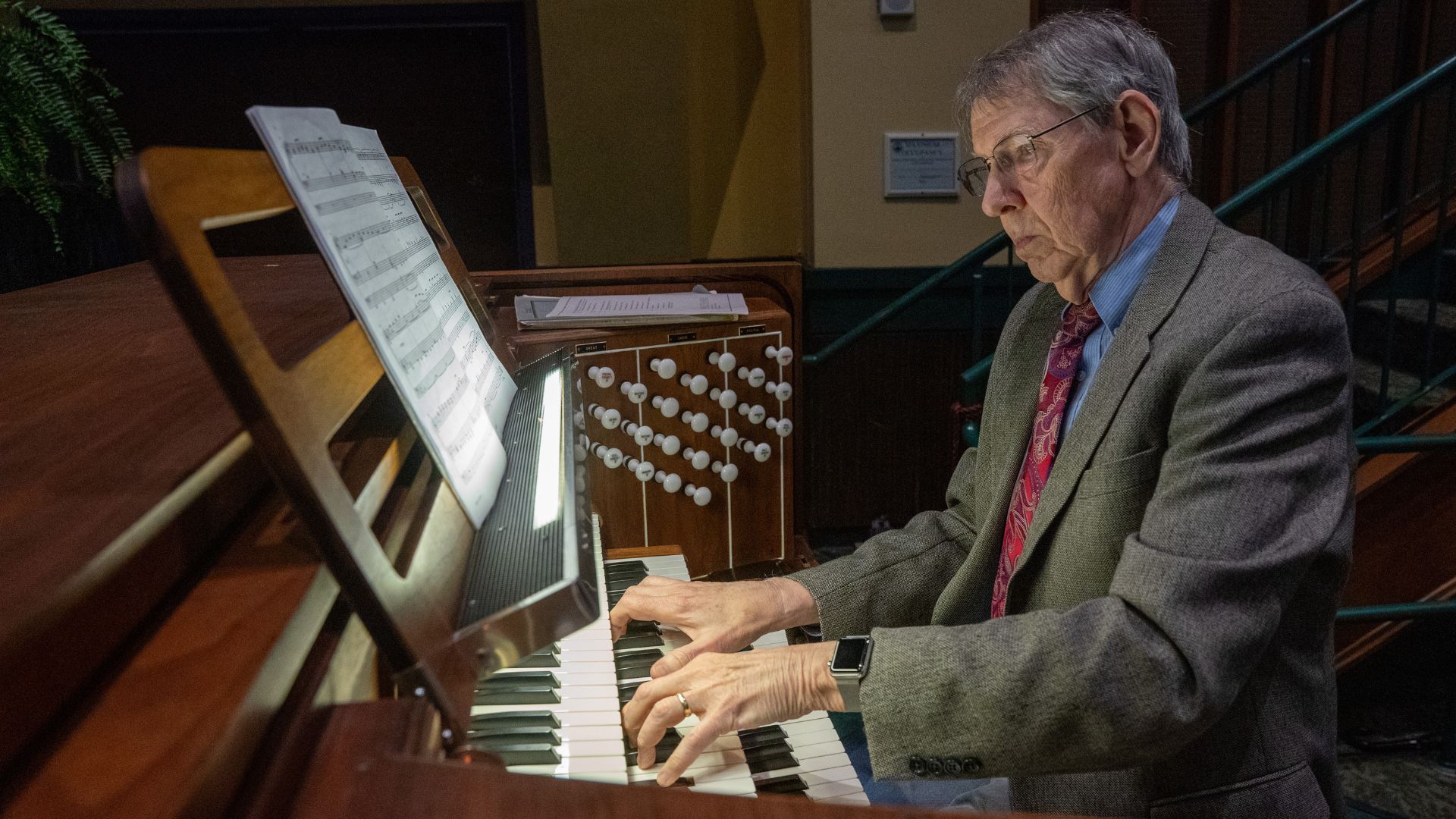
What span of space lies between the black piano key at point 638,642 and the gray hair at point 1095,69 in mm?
852

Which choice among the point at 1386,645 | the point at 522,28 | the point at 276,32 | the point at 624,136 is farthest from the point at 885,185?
the point at 276,32

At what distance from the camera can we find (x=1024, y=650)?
1.07 m

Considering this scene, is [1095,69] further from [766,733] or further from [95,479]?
[95,479]

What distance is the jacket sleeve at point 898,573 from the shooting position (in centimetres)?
150

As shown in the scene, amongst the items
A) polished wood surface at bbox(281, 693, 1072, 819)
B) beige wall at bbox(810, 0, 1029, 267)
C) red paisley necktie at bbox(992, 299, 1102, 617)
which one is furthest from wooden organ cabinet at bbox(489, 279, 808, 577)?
beige wall at bbox(810, 0, 1029, 267)

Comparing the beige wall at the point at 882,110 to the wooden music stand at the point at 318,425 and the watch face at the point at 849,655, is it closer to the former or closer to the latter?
the watch face at the point at 849,655

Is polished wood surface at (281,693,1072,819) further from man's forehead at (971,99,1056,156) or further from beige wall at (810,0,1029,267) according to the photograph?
beige wall at (810,0,1029,267)

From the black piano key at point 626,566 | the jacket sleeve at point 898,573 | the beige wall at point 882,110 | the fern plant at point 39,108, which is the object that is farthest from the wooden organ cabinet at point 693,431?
the beige wall at point 882,110

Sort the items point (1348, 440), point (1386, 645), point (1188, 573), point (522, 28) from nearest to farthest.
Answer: point (1188, 573)
point (1348, 440)
point (1386, 645)
point (522, 28)

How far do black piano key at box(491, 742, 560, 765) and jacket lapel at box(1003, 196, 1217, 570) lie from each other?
0.65 meters

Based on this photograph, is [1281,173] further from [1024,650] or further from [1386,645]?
[1024,650]

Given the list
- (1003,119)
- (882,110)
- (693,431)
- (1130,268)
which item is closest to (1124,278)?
(1130,268)

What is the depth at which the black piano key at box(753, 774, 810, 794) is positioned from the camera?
1.15 meters

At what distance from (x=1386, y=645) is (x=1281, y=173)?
1.41m
